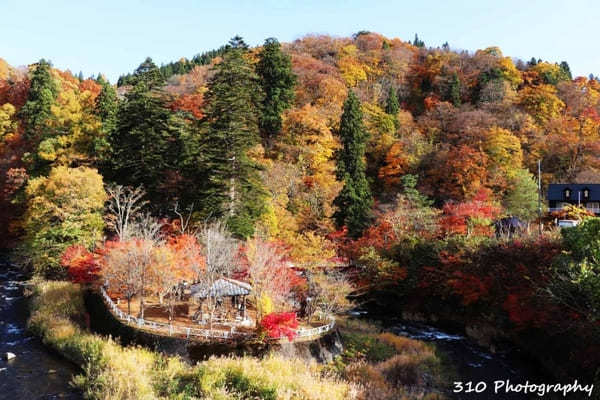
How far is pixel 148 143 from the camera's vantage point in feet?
125

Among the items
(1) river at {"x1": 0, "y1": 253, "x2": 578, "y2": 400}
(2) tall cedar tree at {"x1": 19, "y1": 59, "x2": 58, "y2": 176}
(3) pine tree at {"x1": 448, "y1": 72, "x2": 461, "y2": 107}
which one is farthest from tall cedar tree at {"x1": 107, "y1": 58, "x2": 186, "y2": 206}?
(3) pine tree at {"x1": 448, "y1": 72, "x2": 461, "y2": 107}

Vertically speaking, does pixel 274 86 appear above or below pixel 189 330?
above

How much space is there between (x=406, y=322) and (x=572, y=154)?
3338 cm

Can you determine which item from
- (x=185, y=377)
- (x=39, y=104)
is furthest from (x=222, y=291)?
(x=39, y=104)

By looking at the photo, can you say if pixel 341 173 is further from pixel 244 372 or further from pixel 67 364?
pixel 67 364

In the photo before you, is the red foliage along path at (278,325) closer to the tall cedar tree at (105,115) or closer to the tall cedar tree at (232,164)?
the tall cedar tree at (232,164)

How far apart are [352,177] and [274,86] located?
14.8 meters

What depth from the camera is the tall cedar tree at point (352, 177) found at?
129 ft

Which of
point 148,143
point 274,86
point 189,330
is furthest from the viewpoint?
point 274,86

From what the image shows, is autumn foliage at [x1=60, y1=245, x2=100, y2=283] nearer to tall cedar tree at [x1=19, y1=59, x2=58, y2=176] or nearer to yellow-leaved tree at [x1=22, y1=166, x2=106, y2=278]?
yellow-leaved tree at [x1=22, y1=166, x2=106, y2=278]

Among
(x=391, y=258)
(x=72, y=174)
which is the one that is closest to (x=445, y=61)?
(x=391, y=258)

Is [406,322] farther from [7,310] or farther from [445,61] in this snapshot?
[445,61]

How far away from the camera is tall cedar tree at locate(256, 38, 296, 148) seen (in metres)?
45.3

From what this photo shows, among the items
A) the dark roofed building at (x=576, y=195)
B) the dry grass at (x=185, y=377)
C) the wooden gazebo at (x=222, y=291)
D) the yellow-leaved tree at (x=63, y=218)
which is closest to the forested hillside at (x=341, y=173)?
the yellow-leaved tree at (x=63, y=218)
